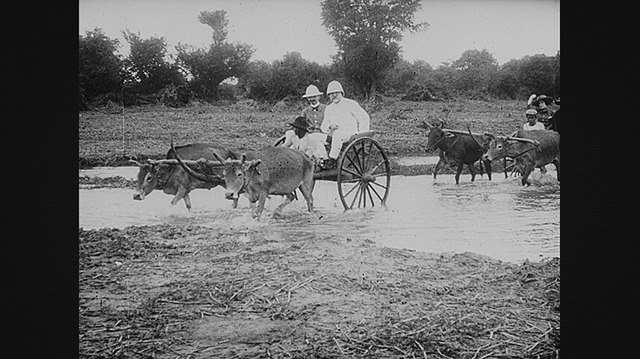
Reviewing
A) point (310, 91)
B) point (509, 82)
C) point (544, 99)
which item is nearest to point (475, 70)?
point (509, 82)

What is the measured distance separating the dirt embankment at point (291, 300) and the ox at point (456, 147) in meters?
0.71

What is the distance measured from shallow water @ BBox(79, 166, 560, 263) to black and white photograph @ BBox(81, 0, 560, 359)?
0.04ft

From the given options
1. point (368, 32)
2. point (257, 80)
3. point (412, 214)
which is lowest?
point (412, 214)

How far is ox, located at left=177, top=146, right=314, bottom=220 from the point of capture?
17.4 feet

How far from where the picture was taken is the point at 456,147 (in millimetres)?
5742

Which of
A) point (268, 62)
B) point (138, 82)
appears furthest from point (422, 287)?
point (138, 82)

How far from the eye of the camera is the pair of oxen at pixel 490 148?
570cm

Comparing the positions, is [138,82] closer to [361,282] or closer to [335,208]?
[335,208]

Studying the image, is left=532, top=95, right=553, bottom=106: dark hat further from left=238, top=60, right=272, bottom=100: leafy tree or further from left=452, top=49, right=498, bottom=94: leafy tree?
left=238, top=60, right=272, bottom=100: leafy tree

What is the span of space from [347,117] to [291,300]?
4.36 ft

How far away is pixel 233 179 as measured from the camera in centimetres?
530

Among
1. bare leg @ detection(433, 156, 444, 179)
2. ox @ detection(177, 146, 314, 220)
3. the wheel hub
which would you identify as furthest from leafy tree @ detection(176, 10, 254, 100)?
bare leg @ detection(433, 156, 444, 179)

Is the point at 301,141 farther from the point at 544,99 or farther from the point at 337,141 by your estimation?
the point at 544,99

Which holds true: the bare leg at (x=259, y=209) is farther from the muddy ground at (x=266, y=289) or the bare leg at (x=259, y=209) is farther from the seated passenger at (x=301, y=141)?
the seated passenger at (x=301, y=141)
